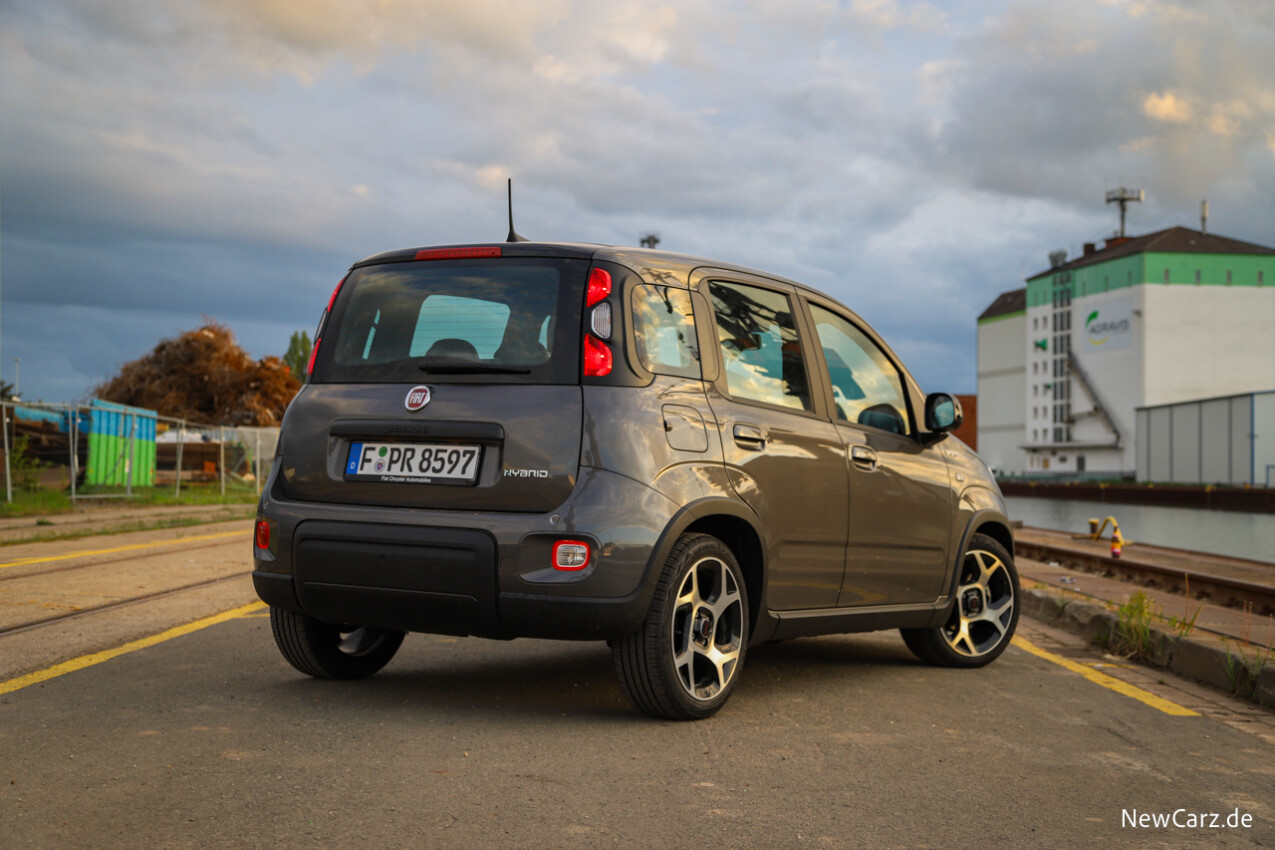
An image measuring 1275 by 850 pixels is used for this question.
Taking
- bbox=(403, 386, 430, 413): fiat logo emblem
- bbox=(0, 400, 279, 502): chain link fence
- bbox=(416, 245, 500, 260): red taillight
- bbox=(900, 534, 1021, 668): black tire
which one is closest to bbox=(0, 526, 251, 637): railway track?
bbox=(403, 386, 430, 413): fiat logo emblem

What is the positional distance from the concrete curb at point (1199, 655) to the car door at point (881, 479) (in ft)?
4.99

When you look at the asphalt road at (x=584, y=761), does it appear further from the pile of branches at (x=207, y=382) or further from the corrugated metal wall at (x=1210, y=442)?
the corrugated metal wall at (x=1210, y=442)

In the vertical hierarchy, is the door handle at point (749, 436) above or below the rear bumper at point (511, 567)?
above

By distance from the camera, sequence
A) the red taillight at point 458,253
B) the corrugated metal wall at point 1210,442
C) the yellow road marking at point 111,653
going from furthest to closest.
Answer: the corrugated metal wall at point 1210,442
the yellow road marking at point 111,653
the red taillight at point 458,253

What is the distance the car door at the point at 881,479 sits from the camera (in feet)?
18.9

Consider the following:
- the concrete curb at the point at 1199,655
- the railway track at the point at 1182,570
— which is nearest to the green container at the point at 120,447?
the railway track at the point at 1182,570

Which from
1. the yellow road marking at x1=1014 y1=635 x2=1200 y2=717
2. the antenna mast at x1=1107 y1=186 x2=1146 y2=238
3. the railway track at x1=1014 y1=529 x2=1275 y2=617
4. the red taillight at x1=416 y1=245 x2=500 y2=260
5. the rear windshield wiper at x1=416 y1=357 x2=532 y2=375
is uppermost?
the antenna mast at x1=1107 y1=186 x2=1146 y2=238

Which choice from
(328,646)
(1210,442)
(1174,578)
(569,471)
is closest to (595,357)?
(569,471)

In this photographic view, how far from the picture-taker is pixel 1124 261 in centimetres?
10462

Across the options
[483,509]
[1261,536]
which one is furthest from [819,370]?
[1261,536]

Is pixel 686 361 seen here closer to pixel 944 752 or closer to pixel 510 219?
pixel 510 219

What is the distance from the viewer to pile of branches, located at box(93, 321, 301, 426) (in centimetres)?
5100

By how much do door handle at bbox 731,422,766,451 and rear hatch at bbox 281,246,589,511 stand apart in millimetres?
768

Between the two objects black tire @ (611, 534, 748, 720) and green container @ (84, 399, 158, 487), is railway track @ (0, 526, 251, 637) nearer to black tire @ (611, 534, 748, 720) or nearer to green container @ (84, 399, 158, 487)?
black tire @ (611, 534, 748, 720)
